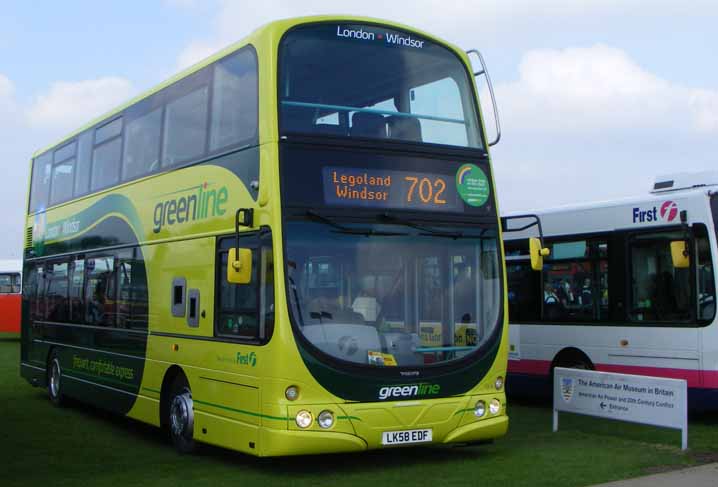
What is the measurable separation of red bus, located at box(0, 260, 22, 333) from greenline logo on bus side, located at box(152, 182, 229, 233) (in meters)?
27.2

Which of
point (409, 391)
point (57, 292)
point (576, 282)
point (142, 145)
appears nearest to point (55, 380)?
point (57, 292)

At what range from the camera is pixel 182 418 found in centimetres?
1116

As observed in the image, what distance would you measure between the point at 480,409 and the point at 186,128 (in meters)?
4.80

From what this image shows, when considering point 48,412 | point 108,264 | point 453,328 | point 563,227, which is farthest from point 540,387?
point 48,412

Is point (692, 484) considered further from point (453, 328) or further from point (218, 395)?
point (218, 395)

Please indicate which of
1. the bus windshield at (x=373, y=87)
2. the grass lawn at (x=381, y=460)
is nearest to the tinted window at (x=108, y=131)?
the grass lawn at (x=381, y=460)

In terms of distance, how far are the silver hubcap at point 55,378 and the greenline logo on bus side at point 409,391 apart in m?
8.80

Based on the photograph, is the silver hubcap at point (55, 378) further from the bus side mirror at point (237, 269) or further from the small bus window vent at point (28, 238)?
the bus side mirror at point (237, 269)

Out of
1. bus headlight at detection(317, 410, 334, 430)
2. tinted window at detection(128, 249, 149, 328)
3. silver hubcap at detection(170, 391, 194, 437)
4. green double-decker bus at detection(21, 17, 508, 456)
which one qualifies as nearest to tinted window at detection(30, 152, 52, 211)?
tinted window at detection(128, 249, 149, 328)

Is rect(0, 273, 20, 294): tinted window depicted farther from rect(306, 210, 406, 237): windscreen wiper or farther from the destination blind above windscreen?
rect(306, 210, 406, 237): windscreen wiper

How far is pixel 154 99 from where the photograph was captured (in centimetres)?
1295

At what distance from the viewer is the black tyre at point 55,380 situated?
16.5 m

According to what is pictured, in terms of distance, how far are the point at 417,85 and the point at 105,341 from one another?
620cm

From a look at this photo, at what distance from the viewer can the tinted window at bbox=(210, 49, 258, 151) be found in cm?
1008
